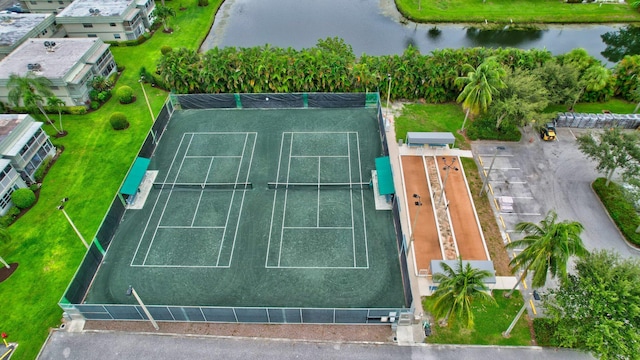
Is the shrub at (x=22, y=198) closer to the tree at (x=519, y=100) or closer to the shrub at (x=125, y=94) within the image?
the shrub at (x=125, y=94)

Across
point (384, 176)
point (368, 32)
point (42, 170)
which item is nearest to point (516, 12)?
point (368, 32)

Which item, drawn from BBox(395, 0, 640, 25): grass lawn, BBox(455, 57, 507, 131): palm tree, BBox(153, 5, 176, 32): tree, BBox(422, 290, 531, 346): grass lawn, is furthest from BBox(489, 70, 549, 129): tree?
BBox(153, 5, 176, 32): tree

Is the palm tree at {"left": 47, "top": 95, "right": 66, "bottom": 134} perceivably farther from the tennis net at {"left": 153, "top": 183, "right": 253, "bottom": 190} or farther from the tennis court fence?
the tennis net at {"left": 153, "top": 183, "right": 253, "bottom": 190}

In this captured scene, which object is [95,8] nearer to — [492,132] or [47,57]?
[47,57]

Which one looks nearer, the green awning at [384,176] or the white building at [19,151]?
the green awning at [384,176]

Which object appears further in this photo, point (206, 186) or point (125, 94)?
point (125, 94)

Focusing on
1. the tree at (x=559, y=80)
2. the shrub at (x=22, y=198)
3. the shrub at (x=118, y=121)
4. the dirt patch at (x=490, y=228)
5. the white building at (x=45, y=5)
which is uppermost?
the white building at (x=45, y=5)

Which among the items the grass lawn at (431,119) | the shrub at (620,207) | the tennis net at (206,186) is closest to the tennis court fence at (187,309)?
the tennis net at (206,186)
